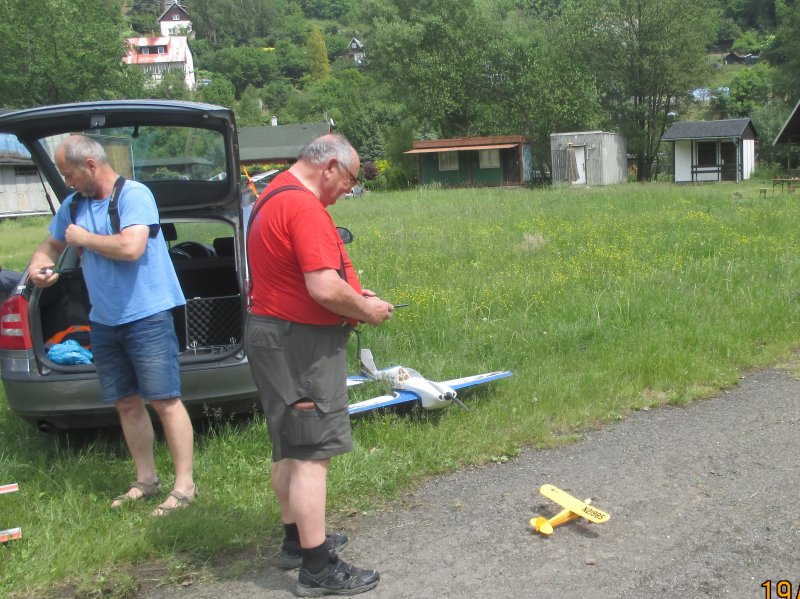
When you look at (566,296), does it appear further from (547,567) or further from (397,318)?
(547,567)

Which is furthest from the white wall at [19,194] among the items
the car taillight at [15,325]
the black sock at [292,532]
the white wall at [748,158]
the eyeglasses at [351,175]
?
the eyeglasses at [351,175]

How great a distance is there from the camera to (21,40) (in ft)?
159

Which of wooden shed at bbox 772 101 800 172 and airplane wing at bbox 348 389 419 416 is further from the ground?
wooden shed at bbox 772 101 800 172

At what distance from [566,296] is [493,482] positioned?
4.14m

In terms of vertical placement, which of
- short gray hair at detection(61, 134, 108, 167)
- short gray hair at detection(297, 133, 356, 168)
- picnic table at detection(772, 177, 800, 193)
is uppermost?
short gray hair at detection(61, 134, 108, 167)

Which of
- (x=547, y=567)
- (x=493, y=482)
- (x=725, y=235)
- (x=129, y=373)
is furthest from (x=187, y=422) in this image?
(x=725, y=235)

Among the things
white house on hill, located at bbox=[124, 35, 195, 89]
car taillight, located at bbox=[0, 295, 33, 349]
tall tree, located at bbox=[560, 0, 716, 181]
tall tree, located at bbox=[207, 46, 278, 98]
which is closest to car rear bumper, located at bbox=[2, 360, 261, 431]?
car taillight, located at bbox=[0, 295, 33, 349]

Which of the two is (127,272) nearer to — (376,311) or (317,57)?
(376,311)

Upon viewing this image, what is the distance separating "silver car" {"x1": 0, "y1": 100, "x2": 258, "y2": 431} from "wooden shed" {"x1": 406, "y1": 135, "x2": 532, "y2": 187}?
36154mm

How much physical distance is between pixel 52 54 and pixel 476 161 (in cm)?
2751

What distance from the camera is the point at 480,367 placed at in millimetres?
6391

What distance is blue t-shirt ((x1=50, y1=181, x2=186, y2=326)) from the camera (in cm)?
394

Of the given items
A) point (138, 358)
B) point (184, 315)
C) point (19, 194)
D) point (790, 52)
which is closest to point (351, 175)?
point (138, 358)

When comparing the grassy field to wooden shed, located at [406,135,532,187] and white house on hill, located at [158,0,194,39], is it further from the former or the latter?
white house on hill, located at [158,0,194,39]
